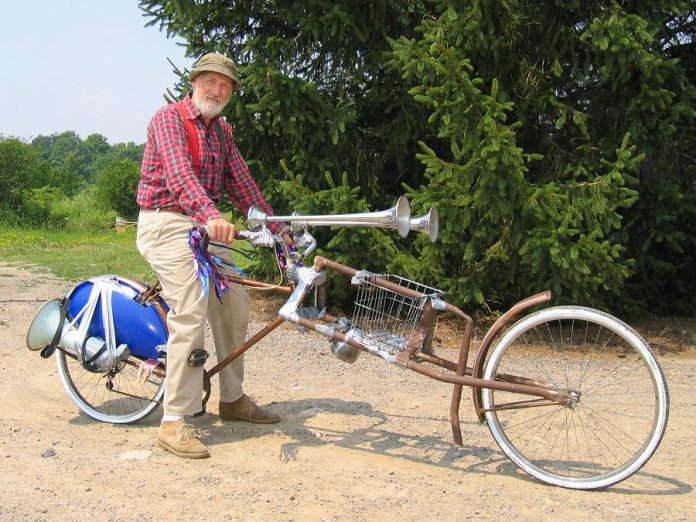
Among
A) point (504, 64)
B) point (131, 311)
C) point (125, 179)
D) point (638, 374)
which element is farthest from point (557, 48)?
point (125, 179)

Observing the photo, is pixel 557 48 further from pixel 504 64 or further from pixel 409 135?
pixel 409 135

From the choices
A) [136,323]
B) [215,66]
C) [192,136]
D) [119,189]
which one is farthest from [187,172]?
[119,189]

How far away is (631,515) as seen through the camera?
11.3ft

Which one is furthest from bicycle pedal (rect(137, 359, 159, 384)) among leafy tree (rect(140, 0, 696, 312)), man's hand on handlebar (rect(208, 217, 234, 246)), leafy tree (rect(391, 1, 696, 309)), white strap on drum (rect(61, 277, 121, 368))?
leafy tree (rect(391, 1, 696, 309))

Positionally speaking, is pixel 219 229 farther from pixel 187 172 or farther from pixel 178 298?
pixel 178 298

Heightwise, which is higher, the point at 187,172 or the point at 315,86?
the point at 315,86

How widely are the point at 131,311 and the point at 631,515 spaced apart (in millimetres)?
3022

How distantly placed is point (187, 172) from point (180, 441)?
1.50 meters

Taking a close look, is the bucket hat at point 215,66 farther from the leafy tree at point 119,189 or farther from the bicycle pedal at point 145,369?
the leafy tree at point 119,189

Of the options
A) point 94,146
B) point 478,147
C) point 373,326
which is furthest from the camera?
point 94,146

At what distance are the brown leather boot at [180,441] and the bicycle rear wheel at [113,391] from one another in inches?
15.6

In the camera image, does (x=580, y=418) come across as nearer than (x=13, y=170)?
Yes

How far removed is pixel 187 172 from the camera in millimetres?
4074

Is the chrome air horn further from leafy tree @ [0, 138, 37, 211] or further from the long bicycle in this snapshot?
leafy tree @ [0, 138, 37, 211]
